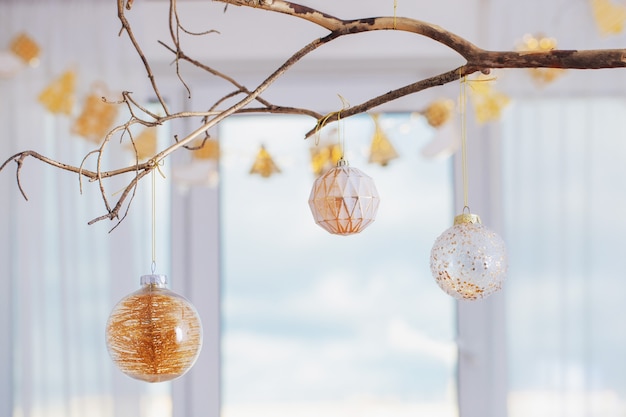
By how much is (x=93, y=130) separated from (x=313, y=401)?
1.14 meters

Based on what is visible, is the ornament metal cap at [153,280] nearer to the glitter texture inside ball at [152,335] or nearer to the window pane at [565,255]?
the glitter texture inside ball at [152,335]

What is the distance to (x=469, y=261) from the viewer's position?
1.45 meters

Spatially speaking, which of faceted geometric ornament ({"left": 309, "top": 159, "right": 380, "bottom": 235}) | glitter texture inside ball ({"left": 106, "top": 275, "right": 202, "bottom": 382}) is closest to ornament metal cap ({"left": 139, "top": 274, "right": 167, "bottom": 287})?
glitter texture inside ball ({"left": 106, "top": 275, "right": 202, "bottom": 382})

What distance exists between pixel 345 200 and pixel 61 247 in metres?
1.72

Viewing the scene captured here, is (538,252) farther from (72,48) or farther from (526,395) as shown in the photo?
(72,48)

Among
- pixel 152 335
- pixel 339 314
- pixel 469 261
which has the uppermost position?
pixel 469 261

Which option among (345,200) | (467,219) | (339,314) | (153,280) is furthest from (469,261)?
(339,314)

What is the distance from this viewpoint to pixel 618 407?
3.00 metres

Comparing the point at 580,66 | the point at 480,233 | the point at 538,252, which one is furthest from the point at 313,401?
the point at 580,66

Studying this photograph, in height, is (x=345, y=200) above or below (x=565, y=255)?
above

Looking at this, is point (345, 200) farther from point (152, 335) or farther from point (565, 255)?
point (565, 255)

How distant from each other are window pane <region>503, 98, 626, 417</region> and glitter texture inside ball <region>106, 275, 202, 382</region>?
1.81 m

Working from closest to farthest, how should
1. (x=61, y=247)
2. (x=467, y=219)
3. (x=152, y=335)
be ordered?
1. (x=152, y=335)
2. (x=467, y=219)
3. (x=61, y=247)

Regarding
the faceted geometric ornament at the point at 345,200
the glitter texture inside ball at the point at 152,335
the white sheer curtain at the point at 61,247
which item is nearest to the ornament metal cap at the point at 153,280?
the glitter texture inside ball at the point at 152,335
